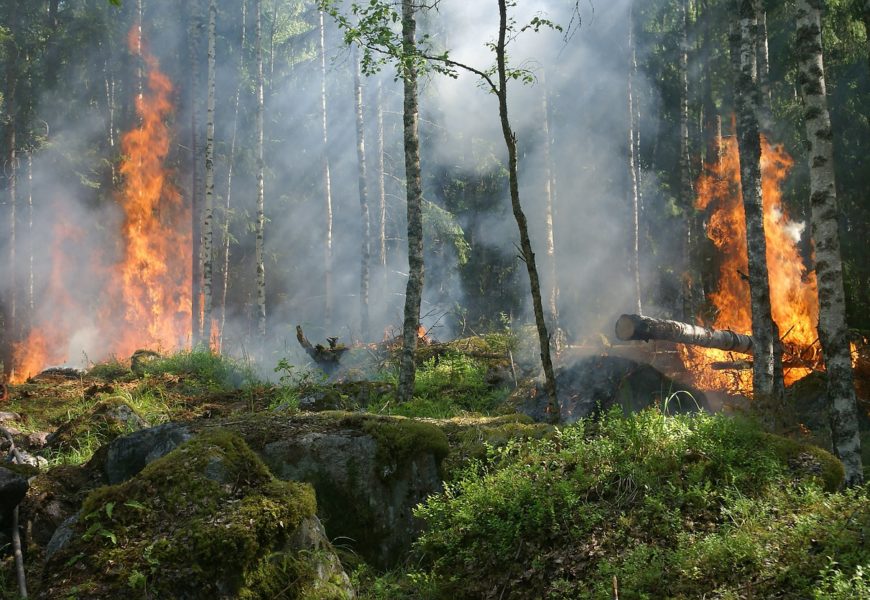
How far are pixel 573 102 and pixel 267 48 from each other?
1563 centimetres

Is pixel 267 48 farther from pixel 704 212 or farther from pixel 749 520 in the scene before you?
pixel 749 520

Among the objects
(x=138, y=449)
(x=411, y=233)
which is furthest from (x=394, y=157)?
(x=138, y=449)

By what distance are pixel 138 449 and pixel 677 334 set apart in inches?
403

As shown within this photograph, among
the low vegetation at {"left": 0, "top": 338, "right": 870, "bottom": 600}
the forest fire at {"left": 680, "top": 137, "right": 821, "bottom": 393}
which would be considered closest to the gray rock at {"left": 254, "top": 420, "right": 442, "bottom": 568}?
the low vegetation at {"left": 0, "top": 338, "right": 870, "bottom": 600}

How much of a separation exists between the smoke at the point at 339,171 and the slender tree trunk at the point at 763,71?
7859mm

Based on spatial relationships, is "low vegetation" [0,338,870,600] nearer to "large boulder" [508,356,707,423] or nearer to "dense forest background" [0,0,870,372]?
"large boulder" [508,356,707,423]

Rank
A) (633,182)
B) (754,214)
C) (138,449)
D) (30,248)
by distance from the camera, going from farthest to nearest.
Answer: (30,248), (633,182), (754,214), (138,449)

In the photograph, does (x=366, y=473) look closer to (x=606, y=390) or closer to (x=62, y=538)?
(x=62, y=538)

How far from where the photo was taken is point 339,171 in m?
35.6

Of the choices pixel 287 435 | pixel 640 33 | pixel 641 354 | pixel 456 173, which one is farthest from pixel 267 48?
pixel 287 435

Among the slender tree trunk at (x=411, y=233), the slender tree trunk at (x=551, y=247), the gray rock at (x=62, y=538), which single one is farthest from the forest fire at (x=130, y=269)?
the gray rock at (x=62, y=538)

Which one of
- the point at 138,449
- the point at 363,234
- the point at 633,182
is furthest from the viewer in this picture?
the point at 633,182

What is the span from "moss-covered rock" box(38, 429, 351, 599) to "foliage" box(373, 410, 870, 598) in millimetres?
1151

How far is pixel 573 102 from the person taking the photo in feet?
91.9
